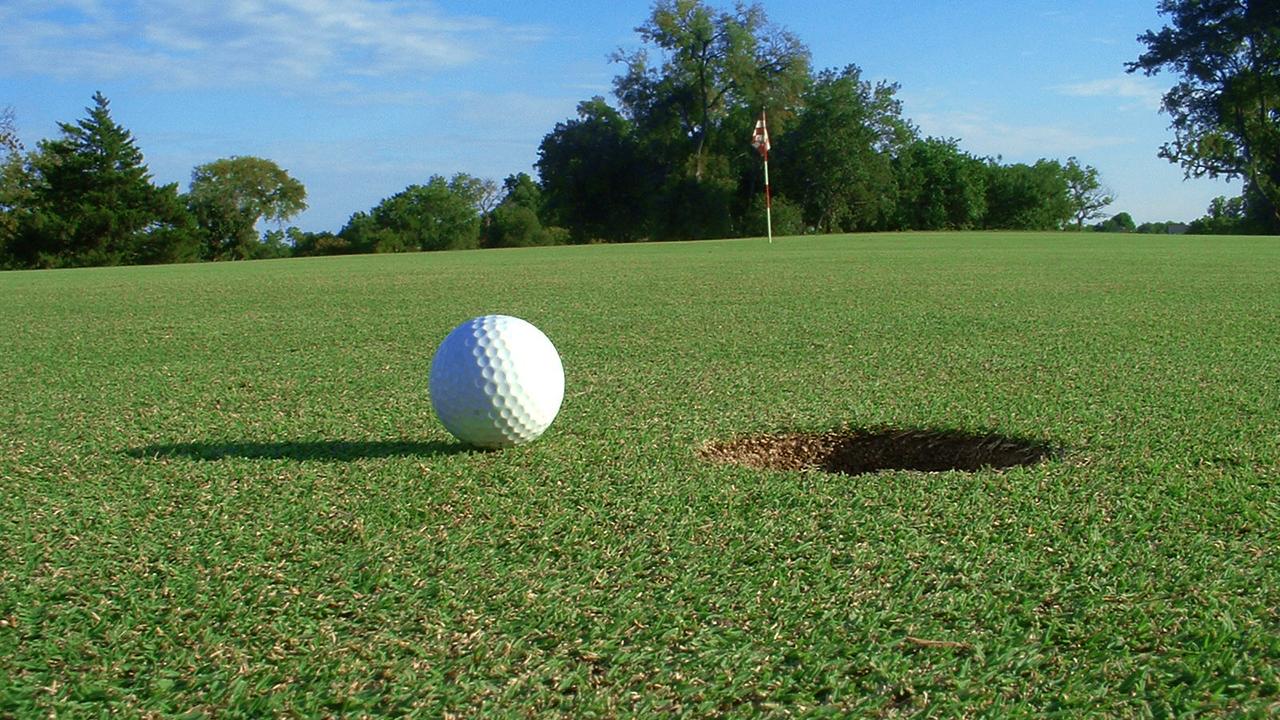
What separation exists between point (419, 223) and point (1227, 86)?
3705cm

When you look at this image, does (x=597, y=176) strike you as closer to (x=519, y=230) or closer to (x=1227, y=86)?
(x=519, y=230)

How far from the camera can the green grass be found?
53.7 inches

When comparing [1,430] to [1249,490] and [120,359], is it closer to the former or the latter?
[120,359]

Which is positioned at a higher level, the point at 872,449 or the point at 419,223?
the point at 419,223

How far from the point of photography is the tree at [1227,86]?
123 feet

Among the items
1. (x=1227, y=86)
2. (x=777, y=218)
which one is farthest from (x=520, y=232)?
(x=1227, y=86)

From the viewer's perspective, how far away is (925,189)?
46.1 metres

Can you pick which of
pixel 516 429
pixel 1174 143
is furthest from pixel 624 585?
pixel 1174 143

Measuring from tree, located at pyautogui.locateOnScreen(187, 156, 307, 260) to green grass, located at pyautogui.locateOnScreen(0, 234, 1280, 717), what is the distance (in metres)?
55.1

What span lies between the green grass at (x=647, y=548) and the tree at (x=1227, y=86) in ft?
134

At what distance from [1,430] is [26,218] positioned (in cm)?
4000

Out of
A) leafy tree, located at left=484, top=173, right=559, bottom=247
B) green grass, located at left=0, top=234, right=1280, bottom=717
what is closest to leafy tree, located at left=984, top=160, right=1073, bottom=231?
leafy tree, located at left=484, top=173, right=559, bottom=247

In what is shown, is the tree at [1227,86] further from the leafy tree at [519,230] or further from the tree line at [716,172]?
the leafy tree at [519,230]

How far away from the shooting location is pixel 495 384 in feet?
8.55
